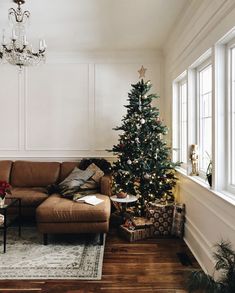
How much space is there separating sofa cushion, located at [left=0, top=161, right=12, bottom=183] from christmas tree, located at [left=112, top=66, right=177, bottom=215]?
6.28ft

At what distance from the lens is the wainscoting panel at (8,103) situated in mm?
5129

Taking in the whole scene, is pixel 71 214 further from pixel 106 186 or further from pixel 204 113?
pixel 204 113

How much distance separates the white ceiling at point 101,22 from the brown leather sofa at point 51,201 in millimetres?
2091

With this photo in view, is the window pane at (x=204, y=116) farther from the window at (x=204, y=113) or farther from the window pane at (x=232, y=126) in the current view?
the window pane at (x=232, y=126)

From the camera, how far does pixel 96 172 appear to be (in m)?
4.43

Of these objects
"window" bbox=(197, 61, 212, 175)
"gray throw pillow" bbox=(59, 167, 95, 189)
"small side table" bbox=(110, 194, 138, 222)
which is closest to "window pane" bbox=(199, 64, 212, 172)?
"window" bbox=(197, 61, 212, 175)

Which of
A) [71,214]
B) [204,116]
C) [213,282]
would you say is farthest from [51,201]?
[213,282]

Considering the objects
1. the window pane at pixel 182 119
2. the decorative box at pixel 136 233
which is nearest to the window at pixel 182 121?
the window pane at pixel 182 119

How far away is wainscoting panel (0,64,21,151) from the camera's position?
5129 mm

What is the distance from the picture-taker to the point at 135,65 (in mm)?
5172

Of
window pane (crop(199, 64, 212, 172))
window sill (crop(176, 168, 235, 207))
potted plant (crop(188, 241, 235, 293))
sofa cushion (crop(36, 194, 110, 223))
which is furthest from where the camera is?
sofa cushion (crop(36, 194, 110, 223))

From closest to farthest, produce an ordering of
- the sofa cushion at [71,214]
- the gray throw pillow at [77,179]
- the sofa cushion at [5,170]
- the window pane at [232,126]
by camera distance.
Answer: the window pane at [232,126] → the sofa cushion at [71,214] → the gray throw pillow at [77,179] → the sofa cushion at [5,170]

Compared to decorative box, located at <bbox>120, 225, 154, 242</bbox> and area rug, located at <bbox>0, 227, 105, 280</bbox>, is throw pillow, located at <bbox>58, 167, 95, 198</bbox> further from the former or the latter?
decorative box, located at <bbox>120, 225, 154, 242</bbox>

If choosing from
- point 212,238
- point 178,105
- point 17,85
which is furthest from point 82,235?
point 17,85
